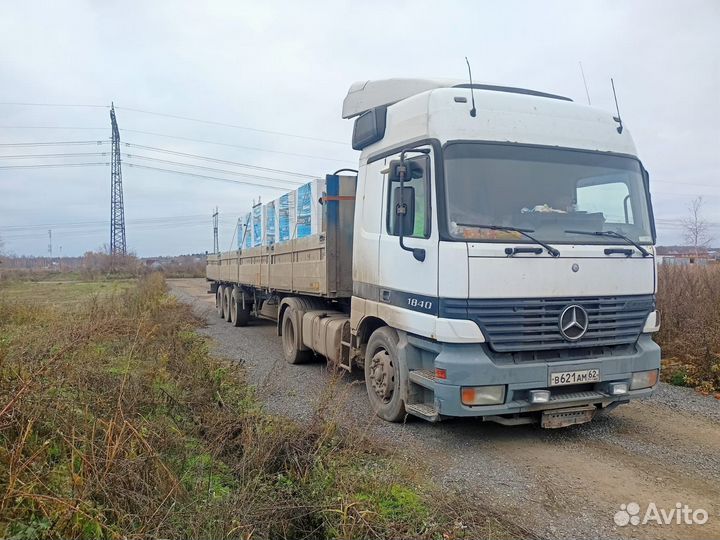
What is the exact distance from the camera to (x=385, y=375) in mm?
5207

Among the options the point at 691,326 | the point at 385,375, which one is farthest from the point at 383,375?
the point at 691,326

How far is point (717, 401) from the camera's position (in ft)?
20.2

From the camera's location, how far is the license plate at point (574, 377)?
4.38 meters

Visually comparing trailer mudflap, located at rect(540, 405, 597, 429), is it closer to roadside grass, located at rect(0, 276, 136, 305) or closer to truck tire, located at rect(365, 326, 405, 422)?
truck tire, located at rect(365, 326, 405, 422)

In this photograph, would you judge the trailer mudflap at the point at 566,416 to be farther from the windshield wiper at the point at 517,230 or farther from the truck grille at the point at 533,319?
the windshield wiper at the point at 517,230

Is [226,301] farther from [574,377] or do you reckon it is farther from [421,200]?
[574,377]

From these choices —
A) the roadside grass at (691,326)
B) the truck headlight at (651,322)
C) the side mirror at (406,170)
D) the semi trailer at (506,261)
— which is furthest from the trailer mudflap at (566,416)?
the roadside grass at (691,326)

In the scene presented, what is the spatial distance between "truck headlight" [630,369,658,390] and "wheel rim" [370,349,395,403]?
223cm

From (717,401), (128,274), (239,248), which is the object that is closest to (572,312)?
(717,401)

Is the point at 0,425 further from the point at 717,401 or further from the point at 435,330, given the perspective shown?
the point at 717,401

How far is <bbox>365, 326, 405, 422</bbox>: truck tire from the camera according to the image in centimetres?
504

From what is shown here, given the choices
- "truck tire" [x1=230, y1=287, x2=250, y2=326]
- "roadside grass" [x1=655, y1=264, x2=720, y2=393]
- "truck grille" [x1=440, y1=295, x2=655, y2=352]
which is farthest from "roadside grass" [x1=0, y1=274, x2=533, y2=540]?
"truck tire" [x1=230, y1=287, x2=250, y2=326]

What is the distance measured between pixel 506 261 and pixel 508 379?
3.20ft

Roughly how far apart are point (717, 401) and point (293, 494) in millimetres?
5537
